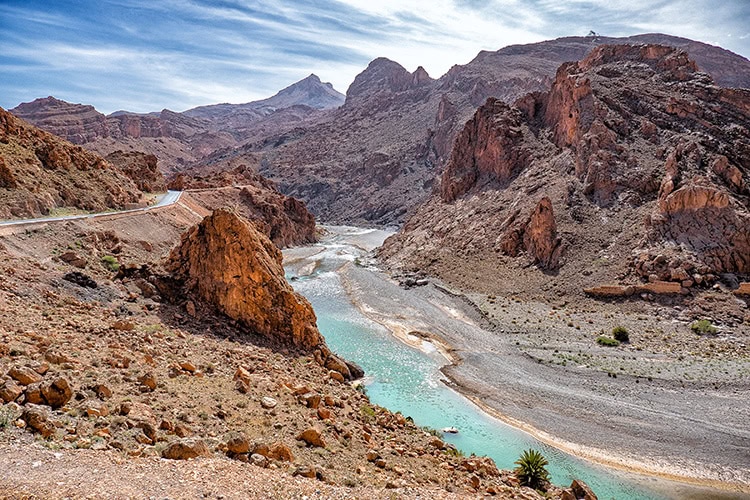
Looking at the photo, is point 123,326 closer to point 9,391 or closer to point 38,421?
point 9,391

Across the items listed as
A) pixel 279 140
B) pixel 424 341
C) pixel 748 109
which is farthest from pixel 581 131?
pixel 279 140

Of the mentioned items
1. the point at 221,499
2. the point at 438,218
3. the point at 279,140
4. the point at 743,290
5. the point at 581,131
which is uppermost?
the point at 279,140

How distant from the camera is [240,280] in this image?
64.3 feet

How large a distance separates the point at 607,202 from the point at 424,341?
80.5 ft

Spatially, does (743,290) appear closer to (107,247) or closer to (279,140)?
(107,247)

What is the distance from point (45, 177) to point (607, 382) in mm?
36093

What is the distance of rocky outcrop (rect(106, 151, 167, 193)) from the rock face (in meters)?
36.0

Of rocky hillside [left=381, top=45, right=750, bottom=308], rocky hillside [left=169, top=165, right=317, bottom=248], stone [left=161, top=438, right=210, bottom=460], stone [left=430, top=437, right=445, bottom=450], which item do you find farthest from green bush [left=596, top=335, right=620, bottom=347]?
rocky hillside [left=169, top=165, right=317, bottom=248]

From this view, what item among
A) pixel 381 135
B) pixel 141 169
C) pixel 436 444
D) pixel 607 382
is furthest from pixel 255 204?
pixel 381 135

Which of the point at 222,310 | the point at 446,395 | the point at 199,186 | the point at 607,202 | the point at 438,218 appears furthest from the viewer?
the point at 199,186

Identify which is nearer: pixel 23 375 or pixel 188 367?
pixel 23 375

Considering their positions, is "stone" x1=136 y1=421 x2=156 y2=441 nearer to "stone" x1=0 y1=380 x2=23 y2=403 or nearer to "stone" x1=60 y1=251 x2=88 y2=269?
"stone" x1=0 y1=380 x2=23 y2=403

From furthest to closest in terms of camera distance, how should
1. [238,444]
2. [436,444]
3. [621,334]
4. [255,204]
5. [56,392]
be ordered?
[255,204], [621,334], [436,444], [238,444], [56,392]

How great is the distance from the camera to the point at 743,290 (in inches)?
1214
